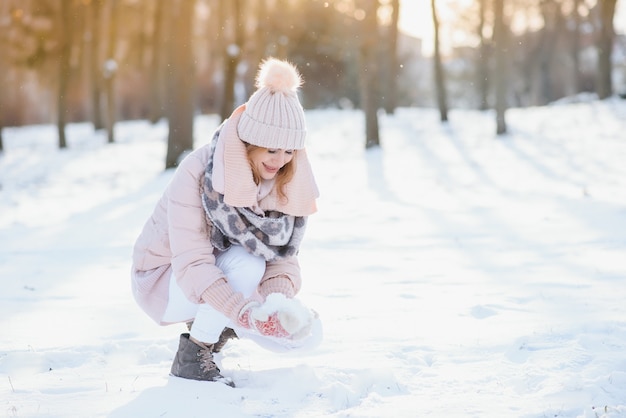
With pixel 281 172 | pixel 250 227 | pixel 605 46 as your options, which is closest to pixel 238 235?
pixel 250 227

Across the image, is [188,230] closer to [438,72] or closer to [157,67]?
[438,72]

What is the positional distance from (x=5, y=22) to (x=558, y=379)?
19.4 metres

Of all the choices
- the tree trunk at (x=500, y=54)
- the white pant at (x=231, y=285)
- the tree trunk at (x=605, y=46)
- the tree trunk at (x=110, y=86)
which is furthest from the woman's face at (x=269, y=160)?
the tree trunk at (x=605, y=46)

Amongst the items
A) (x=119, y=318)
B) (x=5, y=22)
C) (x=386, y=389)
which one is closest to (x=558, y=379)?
(x=386, y=389)

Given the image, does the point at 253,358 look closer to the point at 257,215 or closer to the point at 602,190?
the point at 257,215

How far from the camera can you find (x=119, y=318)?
411 cm

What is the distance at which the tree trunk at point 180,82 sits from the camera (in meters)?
11.8

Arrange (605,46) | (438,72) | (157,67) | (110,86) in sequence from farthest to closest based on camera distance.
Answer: (157,67), (605,46), (110,86), (438,72)

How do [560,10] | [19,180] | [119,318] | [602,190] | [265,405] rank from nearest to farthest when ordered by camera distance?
[265,405], [119,318], [602,190], [19,180], [560,10]

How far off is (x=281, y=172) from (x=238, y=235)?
331mm

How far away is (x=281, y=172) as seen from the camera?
10.1ft

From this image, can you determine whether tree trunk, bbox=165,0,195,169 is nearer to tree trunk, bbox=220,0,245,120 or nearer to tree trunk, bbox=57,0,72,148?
tree trunk, bbox=220,0,245,120

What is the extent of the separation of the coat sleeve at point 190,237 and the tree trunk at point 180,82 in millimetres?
9147

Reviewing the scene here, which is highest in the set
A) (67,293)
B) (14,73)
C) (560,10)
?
(560,10)
